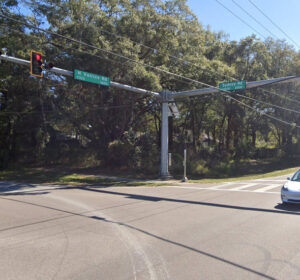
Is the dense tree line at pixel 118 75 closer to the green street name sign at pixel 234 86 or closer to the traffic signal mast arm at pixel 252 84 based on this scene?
the traffic signal mast arm at pixel 252 84

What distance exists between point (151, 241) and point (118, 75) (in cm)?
1751

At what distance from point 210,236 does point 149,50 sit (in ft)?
66.3

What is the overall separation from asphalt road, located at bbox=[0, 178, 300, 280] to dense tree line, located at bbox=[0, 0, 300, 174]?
323 inches

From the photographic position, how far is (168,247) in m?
5.98

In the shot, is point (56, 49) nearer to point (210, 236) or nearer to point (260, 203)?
point (260, 203)

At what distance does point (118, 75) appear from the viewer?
2225 cm

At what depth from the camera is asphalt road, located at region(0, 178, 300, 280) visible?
479cm

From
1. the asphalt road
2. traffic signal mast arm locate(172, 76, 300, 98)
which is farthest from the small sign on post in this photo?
the asphalt road

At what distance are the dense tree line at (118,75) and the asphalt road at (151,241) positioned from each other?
26.9 feet

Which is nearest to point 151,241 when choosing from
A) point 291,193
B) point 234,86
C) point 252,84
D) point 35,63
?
point 291,193

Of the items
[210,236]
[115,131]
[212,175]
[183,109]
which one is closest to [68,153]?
[115,131]

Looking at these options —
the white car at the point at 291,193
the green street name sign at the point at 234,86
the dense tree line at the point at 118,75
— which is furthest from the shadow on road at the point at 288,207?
the dense tree line at the point at 118,75

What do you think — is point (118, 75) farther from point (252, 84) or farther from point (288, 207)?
point (288, 207)

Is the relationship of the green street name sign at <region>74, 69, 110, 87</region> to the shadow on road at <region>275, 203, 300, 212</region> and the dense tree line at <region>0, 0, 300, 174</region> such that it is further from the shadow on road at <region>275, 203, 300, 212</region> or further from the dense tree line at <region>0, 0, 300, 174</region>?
the shadow on road at <region>275, 203, 300, 212</region>
